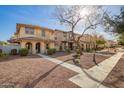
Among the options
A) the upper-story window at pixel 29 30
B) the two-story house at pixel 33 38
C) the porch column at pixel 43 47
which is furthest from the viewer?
the porch column at pixel 43 47

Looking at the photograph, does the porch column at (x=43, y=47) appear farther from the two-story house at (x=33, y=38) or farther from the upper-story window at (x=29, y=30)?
the upper-story window at (x=29, y=30)

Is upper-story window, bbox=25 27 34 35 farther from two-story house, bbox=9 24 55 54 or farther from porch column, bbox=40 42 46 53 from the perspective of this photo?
porch column, bbox=40 42 46 53

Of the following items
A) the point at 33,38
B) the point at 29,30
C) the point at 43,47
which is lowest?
the point at 43,47

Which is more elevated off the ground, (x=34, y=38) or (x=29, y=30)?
(x=29, y=30)

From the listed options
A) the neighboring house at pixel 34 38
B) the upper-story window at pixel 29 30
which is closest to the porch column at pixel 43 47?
the neighboring house at pixel 34 38

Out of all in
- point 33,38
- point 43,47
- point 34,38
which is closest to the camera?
point 33,38

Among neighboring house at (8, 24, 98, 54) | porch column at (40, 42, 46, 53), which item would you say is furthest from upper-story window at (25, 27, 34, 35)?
porch column at (40, 42, 46, 53)

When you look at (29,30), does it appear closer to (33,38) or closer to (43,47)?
(33,38)

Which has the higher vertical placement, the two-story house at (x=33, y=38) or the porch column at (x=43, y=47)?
the two-story house at (x=33, y=38)

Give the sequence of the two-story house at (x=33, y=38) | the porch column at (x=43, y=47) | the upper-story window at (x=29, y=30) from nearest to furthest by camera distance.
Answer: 1. the two-story house at (x=33, y=38)
2. the upper-story window at (x=29, y=30)
3. the porch column at (x=43, y=47)

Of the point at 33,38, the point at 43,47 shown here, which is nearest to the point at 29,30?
the point at 33,38

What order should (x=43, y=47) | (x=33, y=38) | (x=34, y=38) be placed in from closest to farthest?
1. (x=33, y=38)
2. (x=34, y=38)
3. (x=43, y=47)

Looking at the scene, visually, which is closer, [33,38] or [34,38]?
[33,38]
